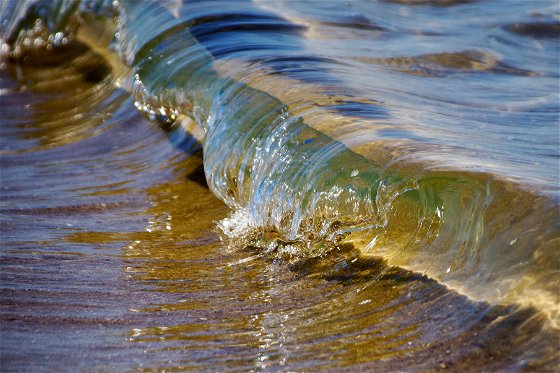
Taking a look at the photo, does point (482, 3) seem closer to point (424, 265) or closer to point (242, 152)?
point (242, 152)

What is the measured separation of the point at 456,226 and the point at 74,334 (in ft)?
3.08

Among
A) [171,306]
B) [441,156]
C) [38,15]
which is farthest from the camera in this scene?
[38,15]

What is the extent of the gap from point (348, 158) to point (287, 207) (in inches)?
8.8

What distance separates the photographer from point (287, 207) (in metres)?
2.62

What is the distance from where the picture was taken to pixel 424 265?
7.13 feet

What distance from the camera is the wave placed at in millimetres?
2094

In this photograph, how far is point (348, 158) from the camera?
2604 millimetres

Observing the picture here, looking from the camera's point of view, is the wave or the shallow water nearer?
the shallow water

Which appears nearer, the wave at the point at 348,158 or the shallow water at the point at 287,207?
the shallow water at the point at 287,207

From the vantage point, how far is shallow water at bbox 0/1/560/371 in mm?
1897

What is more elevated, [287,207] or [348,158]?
[348,158]

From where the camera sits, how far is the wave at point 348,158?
209 cm

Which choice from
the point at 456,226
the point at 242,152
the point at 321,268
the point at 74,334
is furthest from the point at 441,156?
the point at 74,334

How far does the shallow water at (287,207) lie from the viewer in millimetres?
1897
